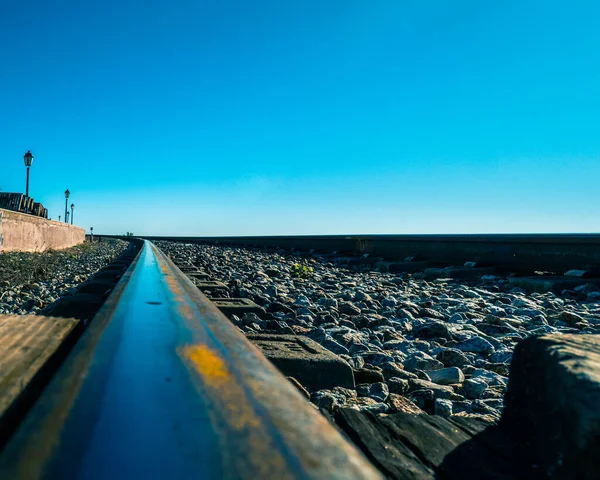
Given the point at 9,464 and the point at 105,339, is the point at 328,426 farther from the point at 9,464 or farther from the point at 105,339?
the point at 105,339

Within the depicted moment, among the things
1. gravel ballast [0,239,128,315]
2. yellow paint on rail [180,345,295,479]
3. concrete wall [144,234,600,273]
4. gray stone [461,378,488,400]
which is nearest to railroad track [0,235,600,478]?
yellow paint on rail [180,345,295,479]

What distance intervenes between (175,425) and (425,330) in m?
2.58

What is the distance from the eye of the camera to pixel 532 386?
0.85 metres

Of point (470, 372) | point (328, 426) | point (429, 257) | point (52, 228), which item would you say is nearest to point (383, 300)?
point (470, 372)

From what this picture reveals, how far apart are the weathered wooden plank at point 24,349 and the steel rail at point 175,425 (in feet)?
0.24

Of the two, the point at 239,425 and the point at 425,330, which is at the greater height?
the point at 239,425

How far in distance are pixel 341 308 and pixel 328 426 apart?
314cm

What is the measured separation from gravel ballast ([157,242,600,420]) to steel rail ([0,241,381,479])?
768 millimetres

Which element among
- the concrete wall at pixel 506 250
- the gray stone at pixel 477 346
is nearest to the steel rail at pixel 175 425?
the gray stone at pixel 477 346

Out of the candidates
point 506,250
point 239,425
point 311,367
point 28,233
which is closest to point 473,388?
point 311,367

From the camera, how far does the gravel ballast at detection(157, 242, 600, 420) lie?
171cm

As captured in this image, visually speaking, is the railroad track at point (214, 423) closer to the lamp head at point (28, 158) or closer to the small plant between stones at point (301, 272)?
the small plant between stones at point (301, 272)

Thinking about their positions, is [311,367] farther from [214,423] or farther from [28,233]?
[28,233]

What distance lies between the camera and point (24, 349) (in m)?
1.05
